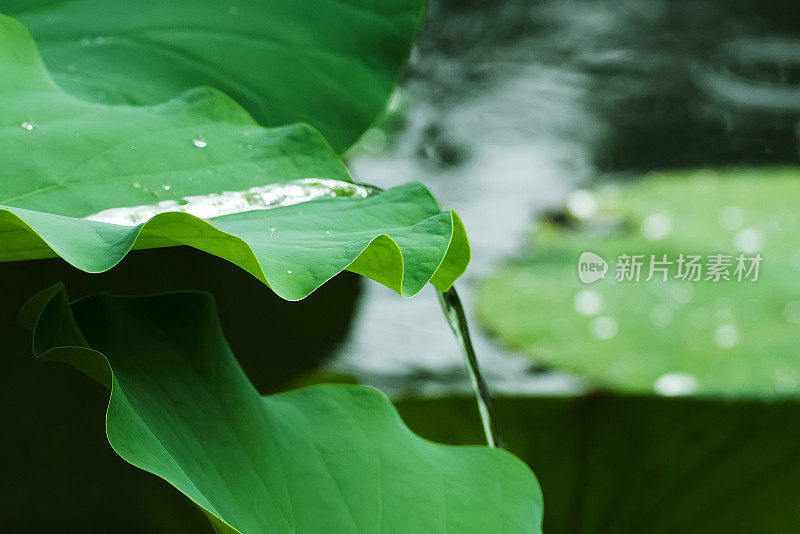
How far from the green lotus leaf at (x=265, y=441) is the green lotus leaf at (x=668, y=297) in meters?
0.40

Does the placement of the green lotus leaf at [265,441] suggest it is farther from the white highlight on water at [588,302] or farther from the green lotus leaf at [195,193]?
the white highlight on water at [588,302]

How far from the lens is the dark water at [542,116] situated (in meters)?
1.11

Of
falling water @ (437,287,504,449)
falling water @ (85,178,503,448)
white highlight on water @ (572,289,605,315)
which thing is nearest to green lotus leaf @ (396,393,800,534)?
falling water @ (437,287,504,449)

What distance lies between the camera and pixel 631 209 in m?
1.39

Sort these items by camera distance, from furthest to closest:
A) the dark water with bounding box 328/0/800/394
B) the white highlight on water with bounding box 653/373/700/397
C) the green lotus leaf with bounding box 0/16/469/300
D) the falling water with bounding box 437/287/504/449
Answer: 1. the dark water with bounding box 328/0/800/394
2. the white highlight on water with bounding box 653/373/700/397
3. the falling water with bounding box 437/287/504/449
4. the green lotus leaf with bounding box 0/16/469/300

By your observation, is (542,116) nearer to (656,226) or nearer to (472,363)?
(656,226)

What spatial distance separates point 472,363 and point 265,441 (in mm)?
294

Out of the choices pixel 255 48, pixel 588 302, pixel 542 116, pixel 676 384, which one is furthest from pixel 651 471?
pixel 542 116

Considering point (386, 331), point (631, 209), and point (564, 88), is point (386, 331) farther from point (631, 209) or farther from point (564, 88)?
point (564, 88)

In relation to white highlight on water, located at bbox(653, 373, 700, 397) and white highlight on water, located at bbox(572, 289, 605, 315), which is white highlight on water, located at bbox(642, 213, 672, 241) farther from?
white highlight on water, located at bbox(653, 373, 700, 397)

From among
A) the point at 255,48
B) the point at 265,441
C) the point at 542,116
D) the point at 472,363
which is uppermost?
the point at 255,48

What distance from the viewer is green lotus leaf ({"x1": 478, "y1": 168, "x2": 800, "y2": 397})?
103 centimetres

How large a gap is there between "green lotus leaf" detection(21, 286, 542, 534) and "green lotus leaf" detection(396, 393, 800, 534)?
27 cm

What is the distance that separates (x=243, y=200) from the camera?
0.59 meters
